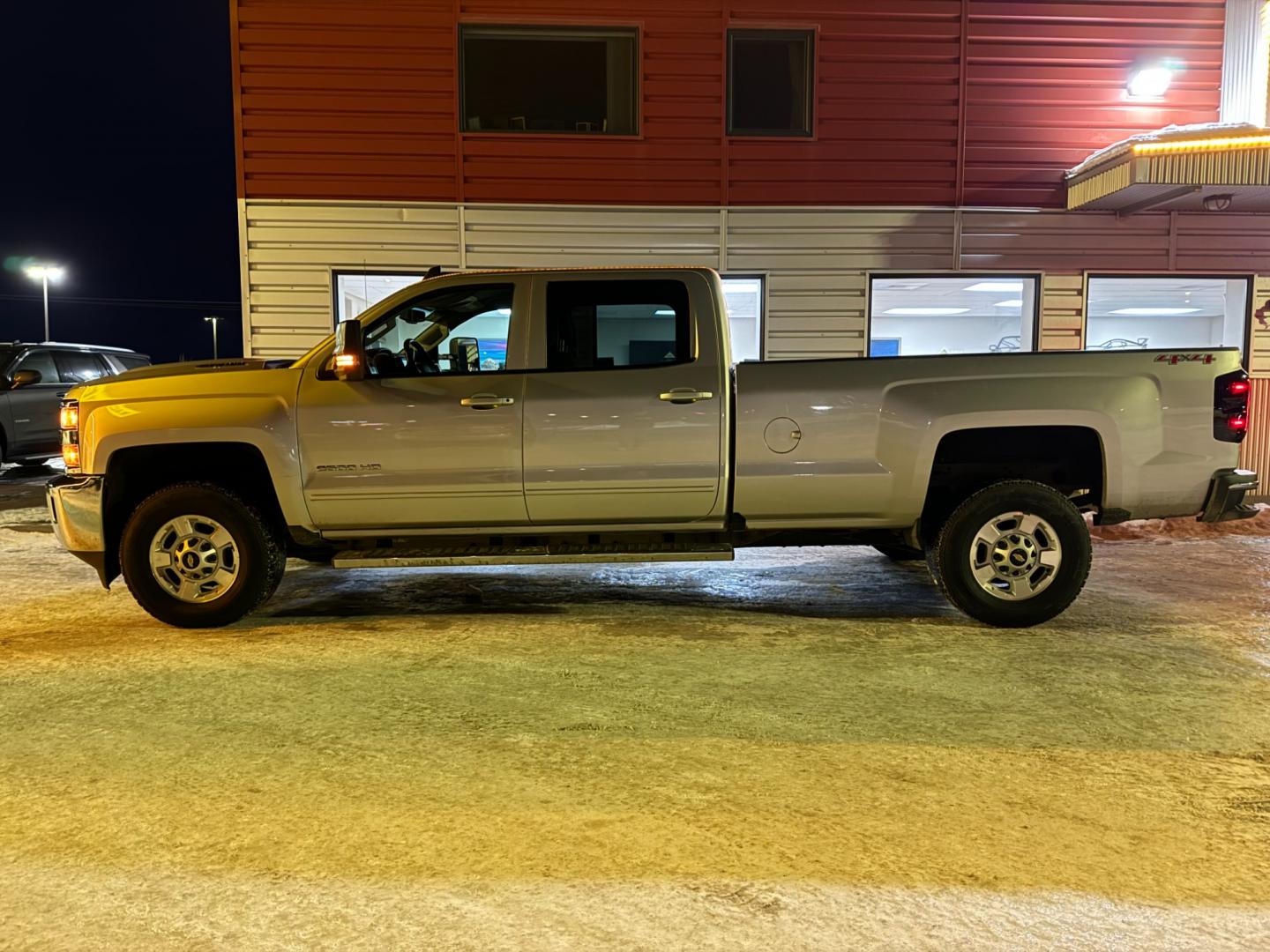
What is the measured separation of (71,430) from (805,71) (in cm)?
855

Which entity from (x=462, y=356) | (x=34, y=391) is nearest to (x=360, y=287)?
(x=34, y=391)

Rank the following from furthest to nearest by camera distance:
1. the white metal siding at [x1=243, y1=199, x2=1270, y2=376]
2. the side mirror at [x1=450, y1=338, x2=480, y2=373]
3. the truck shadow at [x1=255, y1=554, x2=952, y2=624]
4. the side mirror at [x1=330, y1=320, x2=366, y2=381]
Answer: the white metal siding at [x1=243, y1=199, x2=1270, y2=376]
the truck shadow at [x1=255, y1=554, x2=952, y2=624]
the side mirror at [x1=450, y1=338, x2=480, y2=373]
the side mirror at [x1=330, y1=320, x2=366, y2=381]

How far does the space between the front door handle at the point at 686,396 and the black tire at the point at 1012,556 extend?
163 centimetres

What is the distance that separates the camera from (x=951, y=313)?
40.1ft

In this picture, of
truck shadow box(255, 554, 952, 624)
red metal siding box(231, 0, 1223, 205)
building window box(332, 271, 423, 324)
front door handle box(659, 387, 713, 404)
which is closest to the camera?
front door handle box(659, 387, 713, 404)

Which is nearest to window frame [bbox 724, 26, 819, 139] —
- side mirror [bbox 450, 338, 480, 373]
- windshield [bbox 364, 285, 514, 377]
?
windshield [bbox 364, 285, 514, 377]

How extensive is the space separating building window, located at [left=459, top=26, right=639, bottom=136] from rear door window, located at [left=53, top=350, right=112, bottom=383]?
7.45m

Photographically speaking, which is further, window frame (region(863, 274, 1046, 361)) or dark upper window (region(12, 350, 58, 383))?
dark upper window (region(12, 350, 58, 383))

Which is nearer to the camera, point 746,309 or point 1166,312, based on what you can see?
point 746,309

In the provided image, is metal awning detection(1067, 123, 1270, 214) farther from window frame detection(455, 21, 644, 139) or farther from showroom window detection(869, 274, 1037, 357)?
window frame detection(455, 21, 644, 139)

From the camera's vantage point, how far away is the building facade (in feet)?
33.8

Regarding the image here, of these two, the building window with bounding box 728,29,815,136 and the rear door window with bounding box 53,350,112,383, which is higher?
the building window with bounding box 728,29,815,136

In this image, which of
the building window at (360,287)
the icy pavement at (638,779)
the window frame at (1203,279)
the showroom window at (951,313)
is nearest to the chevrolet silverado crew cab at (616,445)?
the icy pavement at (638,779)

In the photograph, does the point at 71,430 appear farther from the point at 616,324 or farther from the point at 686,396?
the point at 686,396
